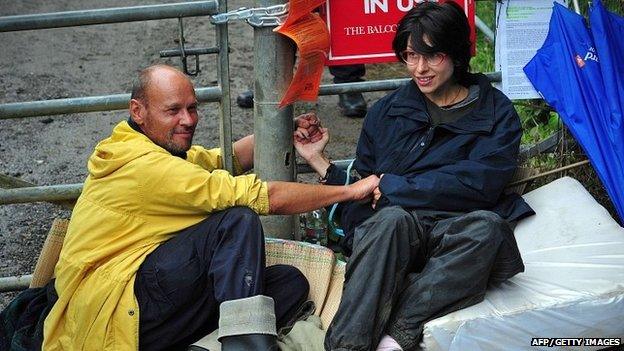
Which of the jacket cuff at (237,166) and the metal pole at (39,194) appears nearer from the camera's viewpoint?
the metal pole at (39,194)

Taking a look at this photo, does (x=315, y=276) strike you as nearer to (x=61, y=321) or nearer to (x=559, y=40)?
(x=61, y=321)

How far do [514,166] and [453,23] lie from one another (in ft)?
2.08

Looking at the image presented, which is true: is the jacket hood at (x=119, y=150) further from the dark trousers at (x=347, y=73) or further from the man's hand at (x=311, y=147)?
the dark trousers at (x=347, y=73)

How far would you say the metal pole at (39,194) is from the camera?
13.3ft

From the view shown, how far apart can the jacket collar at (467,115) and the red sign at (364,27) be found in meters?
0.20

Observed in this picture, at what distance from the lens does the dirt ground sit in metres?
5.33

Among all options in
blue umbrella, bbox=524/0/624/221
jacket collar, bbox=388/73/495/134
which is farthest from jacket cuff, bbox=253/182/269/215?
blue umbrella, bbox=524/0/624/221

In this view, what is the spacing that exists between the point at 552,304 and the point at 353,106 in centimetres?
324

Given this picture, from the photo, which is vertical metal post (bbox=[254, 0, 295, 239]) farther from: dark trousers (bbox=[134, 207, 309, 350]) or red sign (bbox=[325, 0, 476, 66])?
dark trousers (bbox=[134, 207, 309, 350])

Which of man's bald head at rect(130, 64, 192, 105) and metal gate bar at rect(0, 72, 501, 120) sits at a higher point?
man's bald head at rect(130, 64, 192, 105)

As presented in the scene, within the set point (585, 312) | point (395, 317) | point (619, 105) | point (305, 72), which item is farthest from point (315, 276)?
point (619, 105)

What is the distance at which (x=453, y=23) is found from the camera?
12.5 feet

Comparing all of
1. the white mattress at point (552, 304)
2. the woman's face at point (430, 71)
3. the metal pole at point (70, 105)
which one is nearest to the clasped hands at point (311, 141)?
the metal pole at point (70, 105)

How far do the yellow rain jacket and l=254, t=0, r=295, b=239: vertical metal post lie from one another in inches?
12.8
